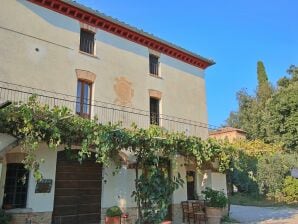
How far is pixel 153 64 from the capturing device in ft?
53.9

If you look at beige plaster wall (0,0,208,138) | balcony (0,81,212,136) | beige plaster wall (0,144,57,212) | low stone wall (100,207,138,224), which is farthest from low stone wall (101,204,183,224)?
beige plaster wall (0,0,208,138)

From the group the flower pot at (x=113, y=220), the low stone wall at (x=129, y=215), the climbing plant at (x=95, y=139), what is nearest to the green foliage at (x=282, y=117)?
the climbing plant at (x=95, y=139)

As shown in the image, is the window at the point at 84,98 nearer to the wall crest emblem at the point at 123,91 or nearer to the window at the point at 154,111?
the wall crest emblem at the point at 123,91

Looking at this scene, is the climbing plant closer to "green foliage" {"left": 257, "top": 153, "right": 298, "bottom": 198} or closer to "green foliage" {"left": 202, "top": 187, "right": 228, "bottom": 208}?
"green foliage" {"left": 202, "top": 187, "right": 228, "bottom": 208}

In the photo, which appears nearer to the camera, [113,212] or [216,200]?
[113,212]

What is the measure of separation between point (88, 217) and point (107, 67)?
20.9ft

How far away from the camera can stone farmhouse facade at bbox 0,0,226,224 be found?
10.7m

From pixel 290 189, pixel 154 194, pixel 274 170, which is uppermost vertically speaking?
pixel 274 170

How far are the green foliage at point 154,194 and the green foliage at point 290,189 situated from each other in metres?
15.4

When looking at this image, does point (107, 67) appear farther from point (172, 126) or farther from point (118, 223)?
point (118, 223)

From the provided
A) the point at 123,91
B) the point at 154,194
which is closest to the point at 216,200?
the point at 154,194

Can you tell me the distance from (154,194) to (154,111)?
658cm

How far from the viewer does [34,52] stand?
11930 mm

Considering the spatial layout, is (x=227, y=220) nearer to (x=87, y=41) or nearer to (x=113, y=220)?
(x=113, y=220)
